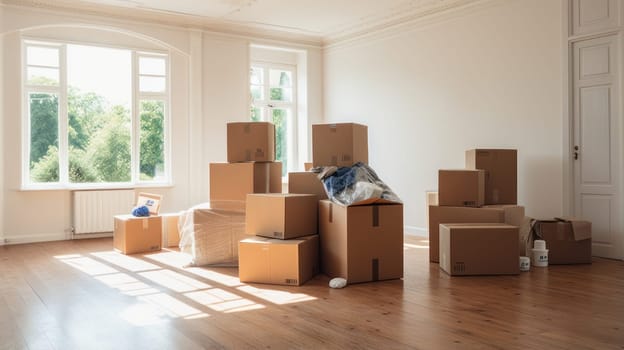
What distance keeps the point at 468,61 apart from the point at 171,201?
414 cm

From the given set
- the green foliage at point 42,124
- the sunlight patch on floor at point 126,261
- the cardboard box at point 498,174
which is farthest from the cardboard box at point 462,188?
the green foliage at point 42,124

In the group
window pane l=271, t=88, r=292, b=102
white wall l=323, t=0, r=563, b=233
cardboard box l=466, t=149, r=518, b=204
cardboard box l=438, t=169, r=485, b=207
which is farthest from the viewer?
window pane l=271, t=88, r=292, b=102

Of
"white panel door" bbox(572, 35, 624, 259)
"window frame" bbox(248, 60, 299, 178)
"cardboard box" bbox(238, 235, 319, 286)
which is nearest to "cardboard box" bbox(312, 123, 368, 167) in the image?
"cardboard box" bbox(238, 235, 319, 286)

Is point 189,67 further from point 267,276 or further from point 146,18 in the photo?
point 267,276

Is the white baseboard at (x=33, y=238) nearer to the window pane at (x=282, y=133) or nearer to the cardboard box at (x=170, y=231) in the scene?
the cardboard box at (x=170, y=231)

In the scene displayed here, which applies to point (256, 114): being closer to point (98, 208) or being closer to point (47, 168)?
point (98, 208)

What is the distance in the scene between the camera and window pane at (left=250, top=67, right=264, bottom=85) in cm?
793

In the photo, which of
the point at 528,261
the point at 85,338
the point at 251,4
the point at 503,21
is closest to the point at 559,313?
the point at 528,261

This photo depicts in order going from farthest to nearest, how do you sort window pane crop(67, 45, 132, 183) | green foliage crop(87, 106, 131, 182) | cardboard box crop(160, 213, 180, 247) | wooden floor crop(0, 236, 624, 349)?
green foliage crop(87, 106, 131, 182) < window pane crop(67, 45, 132, 183) < cardboard box crop(160, 213, 180, 247) < wooden floor crop(0, 236, 624, 349)

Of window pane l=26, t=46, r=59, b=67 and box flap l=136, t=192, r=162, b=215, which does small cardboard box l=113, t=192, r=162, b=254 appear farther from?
window pane l=26, t=46, r=59, b=67

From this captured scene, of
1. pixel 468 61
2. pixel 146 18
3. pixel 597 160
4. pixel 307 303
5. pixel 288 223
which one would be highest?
pixel 146 18

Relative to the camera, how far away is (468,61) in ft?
19.8

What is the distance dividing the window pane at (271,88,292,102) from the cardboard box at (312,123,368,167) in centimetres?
385

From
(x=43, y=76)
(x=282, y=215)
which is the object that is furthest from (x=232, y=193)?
(x=43, y=76)
